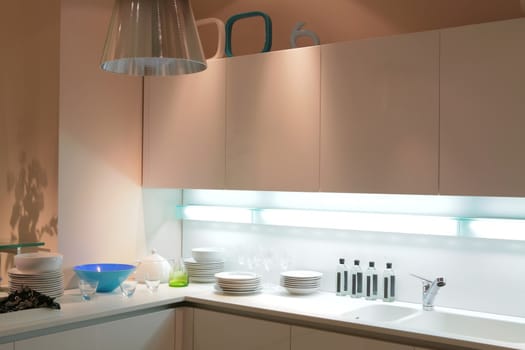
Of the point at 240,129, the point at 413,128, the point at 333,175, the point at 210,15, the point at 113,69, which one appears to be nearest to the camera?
the point at 113,69

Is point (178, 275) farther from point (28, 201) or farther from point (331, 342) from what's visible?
point (331, 342)

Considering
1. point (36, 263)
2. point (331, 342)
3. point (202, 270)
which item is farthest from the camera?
point (202, 270)

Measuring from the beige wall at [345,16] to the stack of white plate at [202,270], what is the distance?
4.07 ft

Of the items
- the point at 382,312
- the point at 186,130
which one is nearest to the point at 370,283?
the point at 382,312

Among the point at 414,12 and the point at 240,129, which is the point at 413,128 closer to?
the point at 414,12

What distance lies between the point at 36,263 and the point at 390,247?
1686 millimetres

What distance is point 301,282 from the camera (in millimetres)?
3219

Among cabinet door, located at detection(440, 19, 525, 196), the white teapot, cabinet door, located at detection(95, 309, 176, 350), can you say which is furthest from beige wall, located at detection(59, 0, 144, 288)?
cabinet door, located at detection(440, 19, 525, 196)

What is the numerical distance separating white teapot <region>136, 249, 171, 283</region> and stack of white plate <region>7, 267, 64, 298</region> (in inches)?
19.4

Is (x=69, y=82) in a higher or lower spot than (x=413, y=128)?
higher

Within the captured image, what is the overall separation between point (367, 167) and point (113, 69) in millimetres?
1164

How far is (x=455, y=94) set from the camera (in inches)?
104

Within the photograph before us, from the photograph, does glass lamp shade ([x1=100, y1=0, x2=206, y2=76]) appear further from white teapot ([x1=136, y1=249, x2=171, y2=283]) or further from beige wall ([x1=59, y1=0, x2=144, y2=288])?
white teapot ([x1=136, y1=249, x2=171, y2=283])

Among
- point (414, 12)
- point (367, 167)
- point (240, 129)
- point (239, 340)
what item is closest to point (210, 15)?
point (240, 129)
